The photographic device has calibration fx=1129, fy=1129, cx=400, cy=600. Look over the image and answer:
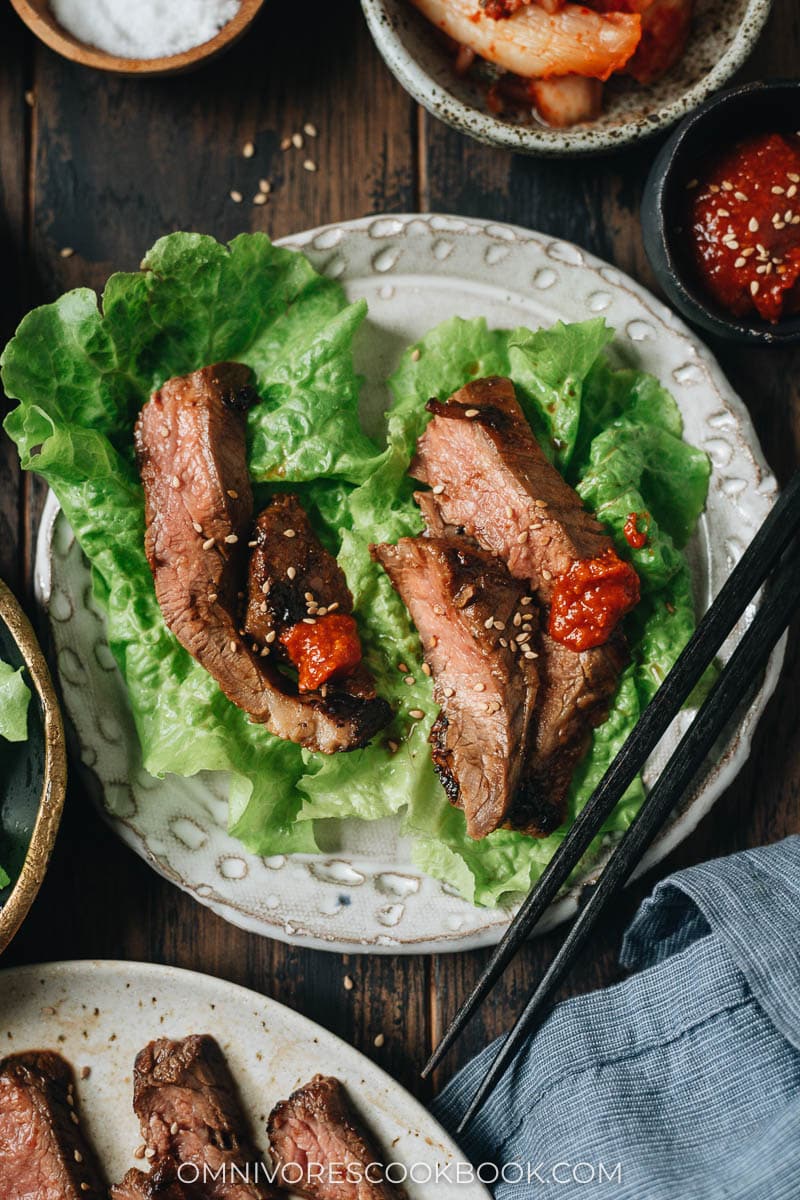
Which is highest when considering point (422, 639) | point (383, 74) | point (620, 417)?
point (383, 74)

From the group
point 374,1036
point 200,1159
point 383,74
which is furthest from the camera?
point 383,74

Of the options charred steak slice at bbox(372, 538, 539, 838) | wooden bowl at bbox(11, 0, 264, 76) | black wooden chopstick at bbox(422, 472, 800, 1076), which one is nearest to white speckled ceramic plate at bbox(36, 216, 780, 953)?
black wooden chopstick at bbox(422, 472, 800, 1076)

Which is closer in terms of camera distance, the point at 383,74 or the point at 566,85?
the point at 566,85

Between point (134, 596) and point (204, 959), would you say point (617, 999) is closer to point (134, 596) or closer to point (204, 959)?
point (204, 959)

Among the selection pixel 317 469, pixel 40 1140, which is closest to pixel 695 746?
pixel 317 469

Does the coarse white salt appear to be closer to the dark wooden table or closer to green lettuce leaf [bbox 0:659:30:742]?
the dark wooden table

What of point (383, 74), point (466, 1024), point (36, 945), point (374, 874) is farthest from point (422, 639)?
point (383, 74)

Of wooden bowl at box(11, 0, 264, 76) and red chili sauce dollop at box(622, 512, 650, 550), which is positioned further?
wooden bowl at box(11, 0, 264, 76)
